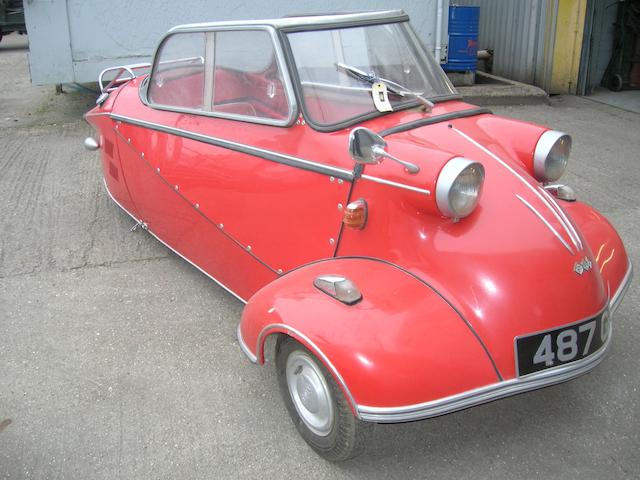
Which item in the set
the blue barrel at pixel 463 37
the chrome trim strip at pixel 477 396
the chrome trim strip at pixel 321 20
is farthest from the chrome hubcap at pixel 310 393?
the blue barrel at pixel 463 37

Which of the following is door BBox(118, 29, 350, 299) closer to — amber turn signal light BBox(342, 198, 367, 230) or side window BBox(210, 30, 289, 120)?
side window BBox(210, 30, 289, 120)

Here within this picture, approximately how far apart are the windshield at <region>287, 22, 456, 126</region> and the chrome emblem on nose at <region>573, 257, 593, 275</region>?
114 cm

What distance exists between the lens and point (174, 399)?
→ 308 cm

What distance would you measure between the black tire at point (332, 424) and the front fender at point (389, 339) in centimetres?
13

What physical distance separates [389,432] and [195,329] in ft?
4.49

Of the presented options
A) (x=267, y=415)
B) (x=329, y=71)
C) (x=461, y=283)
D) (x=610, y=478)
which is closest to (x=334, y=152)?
(x=329, y=71)

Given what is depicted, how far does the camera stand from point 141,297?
406 centimetres

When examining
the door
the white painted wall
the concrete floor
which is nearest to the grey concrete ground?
the door

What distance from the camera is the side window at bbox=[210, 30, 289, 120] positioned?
10.5 ft

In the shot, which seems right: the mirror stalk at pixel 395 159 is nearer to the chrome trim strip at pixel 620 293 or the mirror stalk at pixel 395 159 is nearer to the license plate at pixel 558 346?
the license plate at pixel 558 346

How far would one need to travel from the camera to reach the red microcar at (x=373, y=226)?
2332mm

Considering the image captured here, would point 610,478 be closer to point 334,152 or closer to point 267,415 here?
point 267,415

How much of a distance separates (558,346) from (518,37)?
28.1 ft

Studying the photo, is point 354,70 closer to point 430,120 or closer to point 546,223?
A: point 430,120
